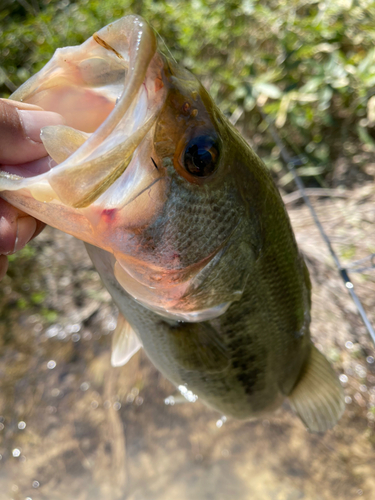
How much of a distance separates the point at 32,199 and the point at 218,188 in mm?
348

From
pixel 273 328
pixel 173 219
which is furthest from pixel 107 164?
pixel 273 328

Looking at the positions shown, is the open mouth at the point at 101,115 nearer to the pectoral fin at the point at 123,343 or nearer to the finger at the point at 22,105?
the finger at the point at 22,105

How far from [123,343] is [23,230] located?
55 cm

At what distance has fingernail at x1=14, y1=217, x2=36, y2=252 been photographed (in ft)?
2.38

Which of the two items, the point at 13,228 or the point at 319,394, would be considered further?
the point at 319,394

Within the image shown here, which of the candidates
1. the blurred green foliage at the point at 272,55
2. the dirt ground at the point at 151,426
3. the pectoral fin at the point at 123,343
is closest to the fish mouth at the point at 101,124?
the pectoral fin at the point at 123,343

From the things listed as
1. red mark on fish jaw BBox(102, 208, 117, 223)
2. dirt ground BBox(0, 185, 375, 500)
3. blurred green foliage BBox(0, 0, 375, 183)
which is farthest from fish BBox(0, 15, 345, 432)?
blurred green foliage BBox(0, 0, 375, 183)

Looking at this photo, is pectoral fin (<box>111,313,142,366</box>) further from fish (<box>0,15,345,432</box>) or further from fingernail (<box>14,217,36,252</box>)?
fingernail (<box>14,217,36,252</box>)

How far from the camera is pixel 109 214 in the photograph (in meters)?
0.61

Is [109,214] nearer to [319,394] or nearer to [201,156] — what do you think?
[201,156]

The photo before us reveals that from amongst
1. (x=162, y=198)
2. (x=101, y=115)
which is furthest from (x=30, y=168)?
(x=162, y=198)

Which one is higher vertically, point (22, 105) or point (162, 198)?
point (22, 105)

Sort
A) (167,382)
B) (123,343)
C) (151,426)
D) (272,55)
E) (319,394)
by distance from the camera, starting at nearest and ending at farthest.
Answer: (123,343) → (319,394) → (151,426) → (167,382) → (272,55)

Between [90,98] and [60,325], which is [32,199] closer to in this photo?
[90,98]
